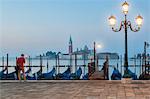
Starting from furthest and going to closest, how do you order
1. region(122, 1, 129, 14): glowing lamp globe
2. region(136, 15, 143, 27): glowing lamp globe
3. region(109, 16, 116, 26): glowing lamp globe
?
region(136, 15, 143, 27): glowing lamp globe → region(109, 16, 116, 26): glowing lamp globe → region(122, 1, 129, 14): glowing lamp globe

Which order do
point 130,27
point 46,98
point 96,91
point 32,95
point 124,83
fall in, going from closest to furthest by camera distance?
point 46,98 → point 32,95 → point 96,91 → point 124,83 → point 130,27

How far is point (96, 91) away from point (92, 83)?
2555mm

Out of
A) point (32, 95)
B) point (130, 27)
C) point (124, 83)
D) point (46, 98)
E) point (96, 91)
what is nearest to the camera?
point (46, 98)

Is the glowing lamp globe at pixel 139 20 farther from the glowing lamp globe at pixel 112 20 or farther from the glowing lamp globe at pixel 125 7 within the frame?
the glowing lamp globe at pixel 112 20

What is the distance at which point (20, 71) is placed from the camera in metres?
14.9

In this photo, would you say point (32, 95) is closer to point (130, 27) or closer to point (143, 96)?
point (143, 96)

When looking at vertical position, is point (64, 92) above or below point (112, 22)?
below

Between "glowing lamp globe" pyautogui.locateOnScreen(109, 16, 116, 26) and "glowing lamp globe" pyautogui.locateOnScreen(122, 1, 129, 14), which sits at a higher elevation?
"glowing lamp globe" pyautogui.locateOnScreen(122, 1, 129, 14)

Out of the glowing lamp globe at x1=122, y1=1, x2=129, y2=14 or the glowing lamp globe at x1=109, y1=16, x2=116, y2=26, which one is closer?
the glowing lamp globe at x1=122, y1=1, x2=129, y2=14

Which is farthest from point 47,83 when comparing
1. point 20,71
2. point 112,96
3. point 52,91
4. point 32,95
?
point 112,96

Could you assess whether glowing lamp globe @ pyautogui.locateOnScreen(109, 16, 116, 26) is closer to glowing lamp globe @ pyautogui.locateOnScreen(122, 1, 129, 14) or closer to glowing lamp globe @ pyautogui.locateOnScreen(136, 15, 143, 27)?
glowing lamp globe @ pyautogui.locateOnScreen(122, 1, 129, 14)

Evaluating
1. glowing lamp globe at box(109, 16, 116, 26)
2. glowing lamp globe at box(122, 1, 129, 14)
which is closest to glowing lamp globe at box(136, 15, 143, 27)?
glowing lamp globe at box(122, 1, 129, 14)

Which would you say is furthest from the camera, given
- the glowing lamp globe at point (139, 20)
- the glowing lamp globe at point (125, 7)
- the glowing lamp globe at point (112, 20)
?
the glowing lamp globe at point (139, 20)

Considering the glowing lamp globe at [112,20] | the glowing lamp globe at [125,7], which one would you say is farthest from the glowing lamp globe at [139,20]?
the glowing lamp globe at [112,20]
